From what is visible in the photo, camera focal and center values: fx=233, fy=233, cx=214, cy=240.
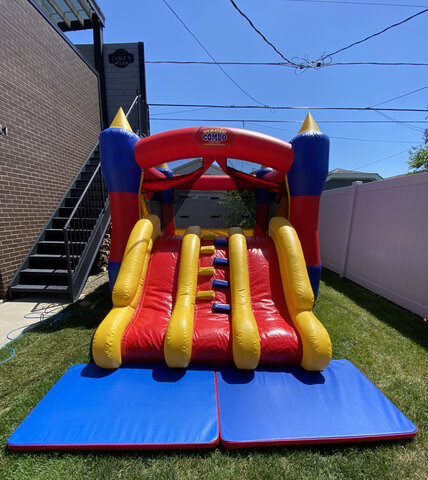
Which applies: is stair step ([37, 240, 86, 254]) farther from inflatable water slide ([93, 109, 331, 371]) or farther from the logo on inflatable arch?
the logo on inflatable arch

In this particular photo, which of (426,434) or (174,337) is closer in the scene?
(426,434)

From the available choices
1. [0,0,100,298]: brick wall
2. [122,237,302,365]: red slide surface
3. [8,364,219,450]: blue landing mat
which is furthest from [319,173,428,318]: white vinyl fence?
[0,0,100,298]: brick wall

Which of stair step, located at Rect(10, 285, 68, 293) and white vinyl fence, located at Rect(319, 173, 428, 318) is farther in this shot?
stair step, located at Rect(10, 285, 68, 293)

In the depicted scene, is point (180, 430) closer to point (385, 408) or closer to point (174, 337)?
point (174, 337)

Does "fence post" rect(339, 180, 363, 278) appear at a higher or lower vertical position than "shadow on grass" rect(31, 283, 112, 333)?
higher

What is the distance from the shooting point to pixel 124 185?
347cm

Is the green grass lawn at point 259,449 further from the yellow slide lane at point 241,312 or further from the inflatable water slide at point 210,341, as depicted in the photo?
the yellow slide lane at point 241,312

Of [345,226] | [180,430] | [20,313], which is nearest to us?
[180,430]

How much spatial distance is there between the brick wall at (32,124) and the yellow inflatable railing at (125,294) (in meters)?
2.83

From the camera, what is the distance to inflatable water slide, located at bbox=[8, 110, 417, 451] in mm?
1787

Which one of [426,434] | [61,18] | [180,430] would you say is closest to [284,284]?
[426,434]

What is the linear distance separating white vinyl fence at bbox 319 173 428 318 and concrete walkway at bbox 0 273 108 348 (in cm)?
584

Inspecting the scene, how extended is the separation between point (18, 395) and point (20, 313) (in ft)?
6.65

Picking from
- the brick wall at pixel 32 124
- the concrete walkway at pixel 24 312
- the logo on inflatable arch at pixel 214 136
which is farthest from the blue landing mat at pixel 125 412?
the brick wall at pixel 32 124
